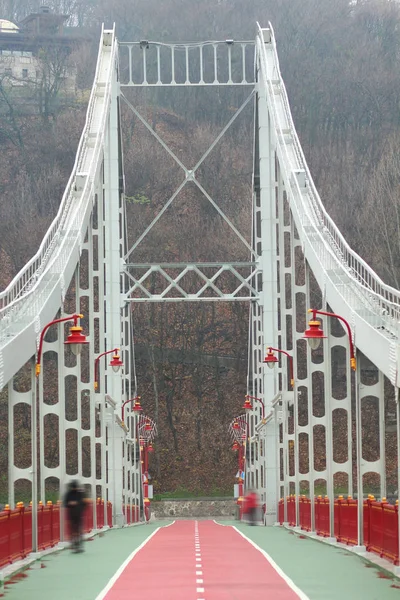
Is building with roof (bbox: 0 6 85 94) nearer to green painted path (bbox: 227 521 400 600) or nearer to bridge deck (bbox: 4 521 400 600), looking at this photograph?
bridge deck (bbox: 4 521 400 600)

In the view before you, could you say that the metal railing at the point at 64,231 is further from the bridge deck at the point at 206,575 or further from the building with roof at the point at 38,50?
the building with roof at the point at 38,50

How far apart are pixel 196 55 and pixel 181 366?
37223mm

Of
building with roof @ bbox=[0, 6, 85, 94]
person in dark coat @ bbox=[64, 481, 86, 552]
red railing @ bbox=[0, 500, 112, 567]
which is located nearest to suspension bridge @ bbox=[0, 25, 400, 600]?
red railing @ bbox=[0, 500, 112, 567]

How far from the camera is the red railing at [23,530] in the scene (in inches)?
903

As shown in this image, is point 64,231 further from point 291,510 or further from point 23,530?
point 23,530

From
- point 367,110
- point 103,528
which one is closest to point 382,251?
point 103,528

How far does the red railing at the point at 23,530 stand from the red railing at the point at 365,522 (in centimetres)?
A: 630

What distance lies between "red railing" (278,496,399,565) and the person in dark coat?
5.53 metres

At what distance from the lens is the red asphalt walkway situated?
58.7 ft

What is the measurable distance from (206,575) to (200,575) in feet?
0.30

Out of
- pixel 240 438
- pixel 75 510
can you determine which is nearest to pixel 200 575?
pixel 75 510

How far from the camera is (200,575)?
20984 millimetres

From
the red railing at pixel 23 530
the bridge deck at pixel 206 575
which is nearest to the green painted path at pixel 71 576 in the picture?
the bridge deck at pixel 206 575

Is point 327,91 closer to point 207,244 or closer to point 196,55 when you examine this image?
point 196,55
